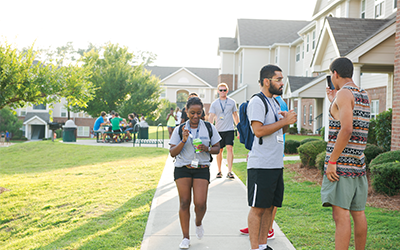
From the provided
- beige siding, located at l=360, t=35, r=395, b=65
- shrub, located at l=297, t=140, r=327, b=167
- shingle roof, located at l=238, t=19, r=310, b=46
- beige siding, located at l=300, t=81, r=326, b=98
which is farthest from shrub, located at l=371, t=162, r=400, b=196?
shingle roof, located at l=238, t=19, r=310, b=46

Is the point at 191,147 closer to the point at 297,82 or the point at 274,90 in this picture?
the point at 274,90

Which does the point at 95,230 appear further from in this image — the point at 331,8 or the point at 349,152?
the point at 331,8

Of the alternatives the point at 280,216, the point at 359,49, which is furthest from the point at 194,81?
the point at 280,216

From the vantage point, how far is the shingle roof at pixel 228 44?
3953 centimetres

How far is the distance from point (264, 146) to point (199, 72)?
58687mm

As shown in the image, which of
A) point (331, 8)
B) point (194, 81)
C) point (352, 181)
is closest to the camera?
point (352, 181)

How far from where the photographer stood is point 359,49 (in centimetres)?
1068

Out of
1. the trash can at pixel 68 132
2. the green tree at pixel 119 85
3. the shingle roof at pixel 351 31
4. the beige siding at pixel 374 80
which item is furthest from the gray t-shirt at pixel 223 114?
the green tree at pixel 119 85

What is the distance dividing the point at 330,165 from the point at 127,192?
5.18m

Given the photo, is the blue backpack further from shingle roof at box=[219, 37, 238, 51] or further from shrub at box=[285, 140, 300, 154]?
shingle roof at box=[219, 37, 238, 51]

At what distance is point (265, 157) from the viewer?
366cm

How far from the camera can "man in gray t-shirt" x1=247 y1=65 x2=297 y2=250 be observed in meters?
3.64

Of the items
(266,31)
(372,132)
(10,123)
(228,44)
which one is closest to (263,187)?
(372,132)

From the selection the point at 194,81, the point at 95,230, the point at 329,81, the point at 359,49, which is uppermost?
the point at 194,81
